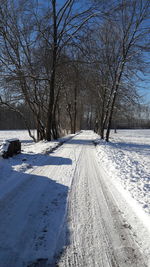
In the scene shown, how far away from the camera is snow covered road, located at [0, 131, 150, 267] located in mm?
2086

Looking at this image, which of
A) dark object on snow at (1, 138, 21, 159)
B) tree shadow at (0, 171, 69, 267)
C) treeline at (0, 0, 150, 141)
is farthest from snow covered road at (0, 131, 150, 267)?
treeline at (0, 0, 150, 141)

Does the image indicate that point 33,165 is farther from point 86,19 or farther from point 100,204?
point 86,19

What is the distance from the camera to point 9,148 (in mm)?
6723

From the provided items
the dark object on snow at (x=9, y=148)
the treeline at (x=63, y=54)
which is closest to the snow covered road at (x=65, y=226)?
the dark object on snow at (x=9, y=148)

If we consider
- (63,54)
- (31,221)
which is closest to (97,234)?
(31,221)

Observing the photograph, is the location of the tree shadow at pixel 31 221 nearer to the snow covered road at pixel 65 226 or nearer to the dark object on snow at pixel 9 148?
the snow covered road at pixel 65 226

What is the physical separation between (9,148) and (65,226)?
4821mm

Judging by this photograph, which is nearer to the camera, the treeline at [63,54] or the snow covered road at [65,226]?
the snow covered road at [65,226]

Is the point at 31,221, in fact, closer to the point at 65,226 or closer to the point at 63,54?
the point at 65,226

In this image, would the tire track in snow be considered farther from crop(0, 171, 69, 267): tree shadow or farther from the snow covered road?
crop(0, 171, 69, 267): tree shadow

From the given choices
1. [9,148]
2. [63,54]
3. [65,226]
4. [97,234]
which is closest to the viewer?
[97,234]

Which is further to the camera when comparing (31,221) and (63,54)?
(63,54)

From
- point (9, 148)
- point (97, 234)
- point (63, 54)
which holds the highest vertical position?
point (63, 54)

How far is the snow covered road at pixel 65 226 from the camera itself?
2.09 meters
